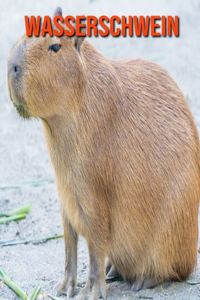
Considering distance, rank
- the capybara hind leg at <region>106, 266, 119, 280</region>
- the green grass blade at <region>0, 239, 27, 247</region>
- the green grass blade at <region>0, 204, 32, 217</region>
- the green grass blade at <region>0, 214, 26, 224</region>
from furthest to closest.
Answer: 1. the green grass blade at <region>0, 204, 32, 217</region>
2. the green grass blade at <region>0, 214, 26, 224</region>
3. the green grass blade at <region>0, 239, 27, 247</region>
4. the capybara hind leg at <region>106, 266, 119, 280</region>

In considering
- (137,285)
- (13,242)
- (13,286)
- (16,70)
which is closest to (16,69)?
(16,70)

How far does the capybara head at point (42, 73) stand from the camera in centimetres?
363

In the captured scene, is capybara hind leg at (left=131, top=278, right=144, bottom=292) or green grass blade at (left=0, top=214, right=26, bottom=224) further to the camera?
green grass blade at (left=0, top=214, right=26, bottom=224)

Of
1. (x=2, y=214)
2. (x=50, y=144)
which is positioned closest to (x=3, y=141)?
(x=2, y=214)

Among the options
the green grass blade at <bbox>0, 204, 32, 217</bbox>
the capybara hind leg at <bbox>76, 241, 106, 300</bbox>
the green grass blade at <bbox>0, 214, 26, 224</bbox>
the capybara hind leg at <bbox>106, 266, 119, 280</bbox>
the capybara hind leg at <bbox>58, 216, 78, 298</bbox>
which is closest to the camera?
the capybara hind leg at <bbox>76, 241, 106, 300</bbox>

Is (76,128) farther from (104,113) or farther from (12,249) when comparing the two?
(12,249)

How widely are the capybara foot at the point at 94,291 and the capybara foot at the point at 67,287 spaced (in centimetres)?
14

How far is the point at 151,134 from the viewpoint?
13.8ft

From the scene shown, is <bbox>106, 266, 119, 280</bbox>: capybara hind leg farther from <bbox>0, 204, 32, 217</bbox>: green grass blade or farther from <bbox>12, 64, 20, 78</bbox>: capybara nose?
<bbox>12, 64, 20, 78</bbox>: capybara nose

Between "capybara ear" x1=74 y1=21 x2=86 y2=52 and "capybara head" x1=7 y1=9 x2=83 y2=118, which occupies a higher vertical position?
"capybara ear" x1=74 y1=21 x2=86 y2=52

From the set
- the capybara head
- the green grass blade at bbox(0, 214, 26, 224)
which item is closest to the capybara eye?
the capybara head

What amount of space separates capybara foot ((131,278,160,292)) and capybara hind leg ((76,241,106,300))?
322mm

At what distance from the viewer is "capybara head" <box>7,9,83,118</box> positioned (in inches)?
143

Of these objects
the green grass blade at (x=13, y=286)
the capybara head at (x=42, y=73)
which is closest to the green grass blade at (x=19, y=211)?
the green grass blade at (x=13, y=286)
